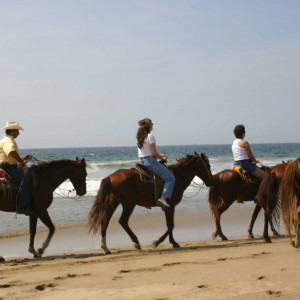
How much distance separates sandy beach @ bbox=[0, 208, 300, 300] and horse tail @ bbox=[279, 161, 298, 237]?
1.75 feet

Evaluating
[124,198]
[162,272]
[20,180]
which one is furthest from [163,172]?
[162,272]

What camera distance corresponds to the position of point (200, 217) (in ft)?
42.9

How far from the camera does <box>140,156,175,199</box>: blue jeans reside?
8.59 meters

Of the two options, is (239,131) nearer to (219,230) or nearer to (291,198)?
(219,230)

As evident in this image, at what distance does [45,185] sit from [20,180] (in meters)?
0.50

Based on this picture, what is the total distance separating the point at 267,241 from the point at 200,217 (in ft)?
14.1

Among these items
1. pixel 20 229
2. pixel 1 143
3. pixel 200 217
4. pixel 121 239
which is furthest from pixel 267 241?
pixel 20 229

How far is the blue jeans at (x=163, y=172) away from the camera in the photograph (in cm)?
859

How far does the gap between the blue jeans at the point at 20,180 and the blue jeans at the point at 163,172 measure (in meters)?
2.19

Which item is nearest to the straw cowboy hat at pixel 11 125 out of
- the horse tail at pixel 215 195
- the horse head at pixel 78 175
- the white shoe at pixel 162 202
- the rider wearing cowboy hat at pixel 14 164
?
the rider wearing cowboy hat at pixel 14 164

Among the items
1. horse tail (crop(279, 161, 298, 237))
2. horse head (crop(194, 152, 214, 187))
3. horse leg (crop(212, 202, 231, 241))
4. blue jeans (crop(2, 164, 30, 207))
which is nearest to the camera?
horse tail (crop(279, 161, 298, 237))

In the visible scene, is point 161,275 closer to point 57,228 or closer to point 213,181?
point 213,181

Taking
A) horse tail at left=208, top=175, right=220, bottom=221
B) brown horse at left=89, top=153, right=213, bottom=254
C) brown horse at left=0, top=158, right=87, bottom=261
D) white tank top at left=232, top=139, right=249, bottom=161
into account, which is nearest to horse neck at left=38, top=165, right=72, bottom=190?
brown horse at left=0, top=158, right=87, bottom=261

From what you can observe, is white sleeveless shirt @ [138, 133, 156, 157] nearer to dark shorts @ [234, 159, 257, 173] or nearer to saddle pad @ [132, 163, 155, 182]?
saddle pad @ [132, 163, 155, 182]
